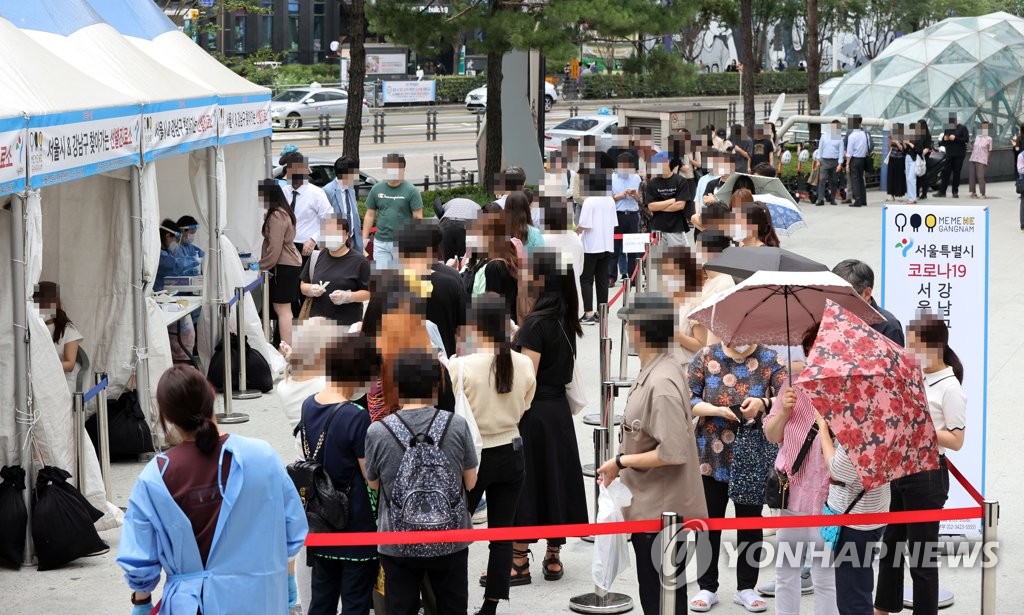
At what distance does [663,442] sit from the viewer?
5633 millimetres

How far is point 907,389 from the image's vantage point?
5383 millimetres

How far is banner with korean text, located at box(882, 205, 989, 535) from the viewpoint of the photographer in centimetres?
772

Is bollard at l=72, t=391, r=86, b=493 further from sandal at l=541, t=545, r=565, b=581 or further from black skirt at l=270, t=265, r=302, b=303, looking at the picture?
black skirt at l=270, t=265, r=302, b=303

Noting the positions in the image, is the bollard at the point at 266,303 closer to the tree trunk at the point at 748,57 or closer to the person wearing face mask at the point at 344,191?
the person wearing face mask at the point at 344,191

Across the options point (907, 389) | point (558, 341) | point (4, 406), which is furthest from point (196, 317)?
point (907, 389)

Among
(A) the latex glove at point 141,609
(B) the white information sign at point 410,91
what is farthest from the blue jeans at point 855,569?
(B) the white information sign at point 410,91

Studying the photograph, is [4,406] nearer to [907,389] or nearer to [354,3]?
[907,389]

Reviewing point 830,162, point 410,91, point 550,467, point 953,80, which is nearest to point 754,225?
point 550,467

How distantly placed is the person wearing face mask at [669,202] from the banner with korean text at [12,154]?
29.6 ft

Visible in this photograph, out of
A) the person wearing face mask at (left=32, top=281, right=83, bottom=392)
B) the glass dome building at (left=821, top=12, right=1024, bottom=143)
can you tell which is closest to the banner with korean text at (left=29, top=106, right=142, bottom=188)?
the person wearing face mask at (left=32, top=281, right=83, bottom=392)

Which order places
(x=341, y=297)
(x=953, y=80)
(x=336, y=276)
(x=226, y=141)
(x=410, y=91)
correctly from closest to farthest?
(x=341, y=297), (x=336, y=276), (x=226, y=141), (x=953, y=80), (x=410, y=91)

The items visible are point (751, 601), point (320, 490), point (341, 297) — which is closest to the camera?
point (320, 490)

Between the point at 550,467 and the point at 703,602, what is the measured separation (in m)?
1.08

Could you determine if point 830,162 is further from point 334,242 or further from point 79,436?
point 79,436
